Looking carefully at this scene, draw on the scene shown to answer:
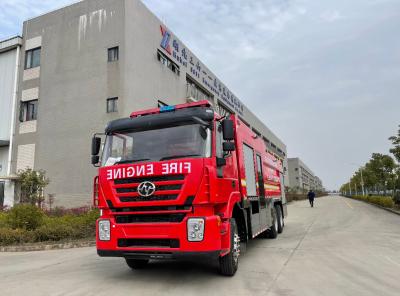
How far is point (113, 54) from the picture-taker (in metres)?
22.1

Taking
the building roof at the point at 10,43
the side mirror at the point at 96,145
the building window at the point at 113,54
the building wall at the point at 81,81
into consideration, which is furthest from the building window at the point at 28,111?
the side mirror at the point at 96,145

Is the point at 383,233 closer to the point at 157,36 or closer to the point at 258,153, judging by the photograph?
the point at 258,153

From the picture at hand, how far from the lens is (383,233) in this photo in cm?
1239

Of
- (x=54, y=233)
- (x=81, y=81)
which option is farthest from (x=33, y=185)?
(x=54, y=233)

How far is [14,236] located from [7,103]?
17705mm

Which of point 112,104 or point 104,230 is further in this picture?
point 112,104

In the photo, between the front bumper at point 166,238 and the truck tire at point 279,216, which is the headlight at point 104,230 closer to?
the front bumper at point 166,238

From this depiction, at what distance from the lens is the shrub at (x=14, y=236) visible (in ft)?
38.0

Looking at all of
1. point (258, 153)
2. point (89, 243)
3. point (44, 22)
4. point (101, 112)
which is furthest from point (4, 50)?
point (258, 153)

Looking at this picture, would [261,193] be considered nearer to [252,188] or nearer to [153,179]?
[252,188]

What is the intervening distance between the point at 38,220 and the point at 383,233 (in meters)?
12.5

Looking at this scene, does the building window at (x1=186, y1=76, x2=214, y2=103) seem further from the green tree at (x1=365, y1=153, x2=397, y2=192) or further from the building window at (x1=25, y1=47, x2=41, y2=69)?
the green tree at (x1=365, y1=153, x2=397, y2=192)

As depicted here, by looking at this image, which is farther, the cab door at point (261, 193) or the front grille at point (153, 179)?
the cab door at point (261, 193)

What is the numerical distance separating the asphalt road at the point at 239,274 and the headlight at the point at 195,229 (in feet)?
2.71
